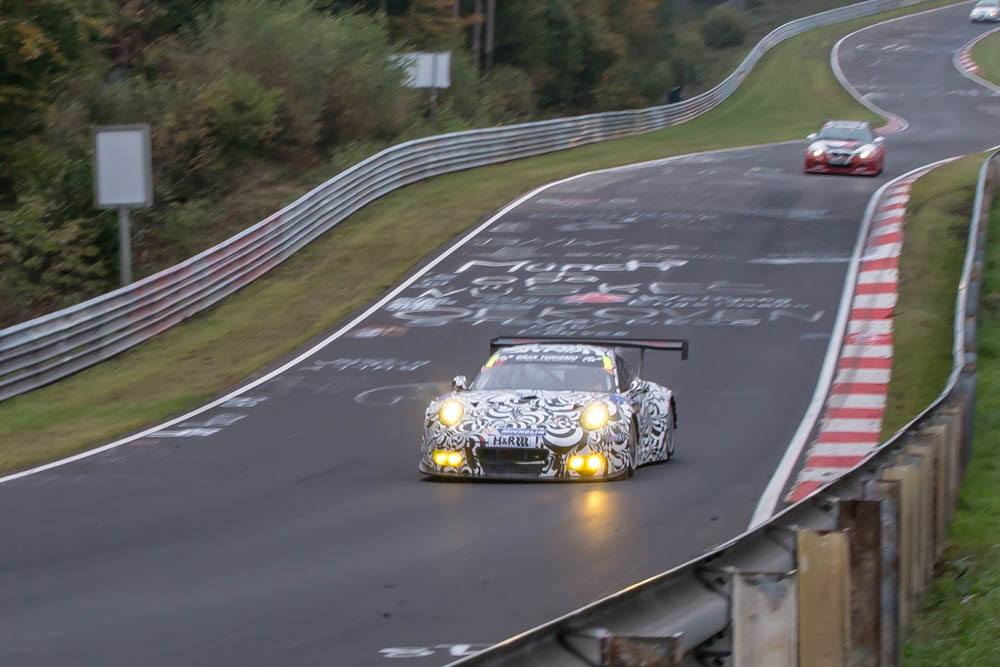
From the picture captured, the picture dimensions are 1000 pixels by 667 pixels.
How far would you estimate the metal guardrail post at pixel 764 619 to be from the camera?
17.6 feet

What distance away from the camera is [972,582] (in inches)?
383

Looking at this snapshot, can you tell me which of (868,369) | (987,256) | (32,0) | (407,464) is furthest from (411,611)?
(32,0)

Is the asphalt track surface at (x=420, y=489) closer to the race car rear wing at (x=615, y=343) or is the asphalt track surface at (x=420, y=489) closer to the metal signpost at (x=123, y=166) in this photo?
the race car rear wing at (x=615, y=343)

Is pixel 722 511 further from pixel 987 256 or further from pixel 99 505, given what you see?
pixel 987 256

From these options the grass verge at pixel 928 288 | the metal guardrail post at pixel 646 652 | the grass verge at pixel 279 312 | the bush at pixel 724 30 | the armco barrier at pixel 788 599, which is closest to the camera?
the metal guardrail post at pixel 646 652

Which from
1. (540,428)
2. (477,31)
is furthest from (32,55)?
(477,31)

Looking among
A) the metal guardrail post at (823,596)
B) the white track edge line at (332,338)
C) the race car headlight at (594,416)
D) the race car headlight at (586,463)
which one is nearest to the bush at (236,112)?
the white track edge line at (332,338)

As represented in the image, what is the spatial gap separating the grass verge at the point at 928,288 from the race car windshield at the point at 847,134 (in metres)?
2.28

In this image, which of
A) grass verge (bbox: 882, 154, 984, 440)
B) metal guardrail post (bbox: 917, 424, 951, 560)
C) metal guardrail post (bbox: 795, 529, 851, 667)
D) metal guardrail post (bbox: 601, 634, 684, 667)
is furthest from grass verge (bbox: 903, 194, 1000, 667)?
metal guardrail post (bbox: 601, 634, 684, 667)

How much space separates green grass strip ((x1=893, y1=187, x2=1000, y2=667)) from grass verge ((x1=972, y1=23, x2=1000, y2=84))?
54.9 metres

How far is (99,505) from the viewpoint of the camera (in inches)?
497

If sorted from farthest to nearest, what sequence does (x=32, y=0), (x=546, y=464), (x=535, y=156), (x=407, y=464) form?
(x=535, y=156) < (x=32, y=0) < (x=407, y=464) < (x=546, y=464)

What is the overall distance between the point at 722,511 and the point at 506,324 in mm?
11088

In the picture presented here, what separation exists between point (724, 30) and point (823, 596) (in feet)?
270
